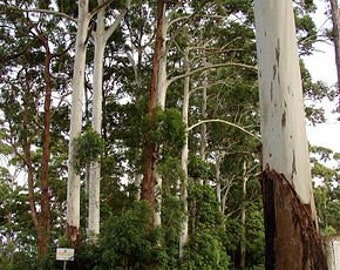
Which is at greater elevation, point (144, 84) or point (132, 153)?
point (144, 84)

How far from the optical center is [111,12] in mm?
15719

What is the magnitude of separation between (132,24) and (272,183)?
54.2ft

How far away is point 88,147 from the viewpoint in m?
11.1

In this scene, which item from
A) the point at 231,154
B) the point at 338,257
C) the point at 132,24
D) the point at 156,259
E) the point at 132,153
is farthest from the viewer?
the point at 231,154

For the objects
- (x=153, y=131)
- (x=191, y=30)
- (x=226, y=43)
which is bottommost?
(x=153, y=131)

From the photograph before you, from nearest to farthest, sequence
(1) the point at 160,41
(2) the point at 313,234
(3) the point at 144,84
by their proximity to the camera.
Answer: (2) the point at 313,234 < (1) the point at 160,41 < (3) the point at 144,84

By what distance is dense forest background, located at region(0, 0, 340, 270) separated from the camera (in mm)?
11180

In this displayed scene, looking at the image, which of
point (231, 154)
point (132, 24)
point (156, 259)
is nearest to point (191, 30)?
point (132, 24)

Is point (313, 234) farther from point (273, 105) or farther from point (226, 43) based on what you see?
point (226, 43)

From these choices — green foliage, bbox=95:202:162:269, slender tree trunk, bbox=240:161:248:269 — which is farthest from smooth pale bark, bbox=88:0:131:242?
slender tree trunk, bbox=240:161:248:269

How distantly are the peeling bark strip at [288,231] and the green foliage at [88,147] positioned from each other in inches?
332

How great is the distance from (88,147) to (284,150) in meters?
8.49

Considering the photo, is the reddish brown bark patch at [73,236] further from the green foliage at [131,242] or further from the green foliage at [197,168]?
the green foliage at [197,168]

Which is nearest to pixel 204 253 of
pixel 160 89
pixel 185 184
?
pixel 185 184
